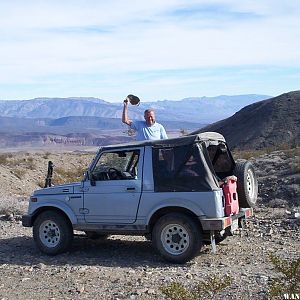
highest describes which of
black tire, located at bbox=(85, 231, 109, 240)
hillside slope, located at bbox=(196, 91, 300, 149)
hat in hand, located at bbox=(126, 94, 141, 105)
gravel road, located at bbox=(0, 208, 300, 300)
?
hillside slope, located at bbox=(196, 91, 300, 149)

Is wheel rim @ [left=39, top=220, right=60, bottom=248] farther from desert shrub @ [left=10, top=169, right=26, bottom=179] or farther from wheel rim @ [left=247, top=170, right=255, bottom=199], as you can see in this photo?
desert shrub @ [left=10, top=169, right=26, bottom=179]

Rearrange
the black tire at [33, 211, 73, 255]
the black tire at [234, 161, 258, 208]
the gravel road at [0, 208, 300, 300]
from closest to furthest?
the gravel road at [0, 208, 300, 300], the black tire at [234, 161, 258, 208], the black tire at [33, 211, 73, 255]

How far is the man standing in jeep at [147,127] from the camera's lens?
9.84 m

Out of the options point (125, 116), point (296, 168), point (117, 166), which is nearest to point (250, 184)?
point (117, 166)

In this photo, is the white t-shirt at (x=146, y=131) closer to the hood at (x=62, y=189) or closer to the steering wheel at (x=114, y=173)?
the steering wheel at (x=114, y=173)

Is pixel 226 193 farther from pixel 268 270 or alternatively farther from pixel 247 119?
pixel 247 119

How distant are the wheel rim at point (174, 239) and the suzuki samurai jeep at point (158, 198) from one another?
15 mm

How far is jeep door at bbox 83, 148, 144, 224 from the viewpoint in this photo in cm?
887

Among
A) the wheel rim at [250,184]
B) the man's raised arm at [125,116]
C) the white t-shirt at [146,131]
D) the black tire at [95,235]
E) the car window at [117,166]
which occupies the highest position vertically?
the man's raised arm at [125,116]

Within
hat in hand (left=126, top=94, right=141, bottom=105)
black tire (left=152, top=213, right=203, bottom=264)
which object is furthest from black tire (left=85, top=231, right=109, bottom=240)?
hat in hand (left=126, top=94, right=141, bottom=105)

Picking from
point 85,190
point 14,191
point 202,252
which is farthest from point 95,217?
point 14,191

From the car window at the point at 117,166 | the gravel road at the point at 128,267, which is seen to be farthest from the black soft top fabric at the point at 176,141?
the gravel road at the point at 128,267

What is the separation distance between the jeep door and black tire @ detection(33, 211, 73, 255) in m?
0.49

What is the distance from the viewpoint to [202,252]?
364 inches
